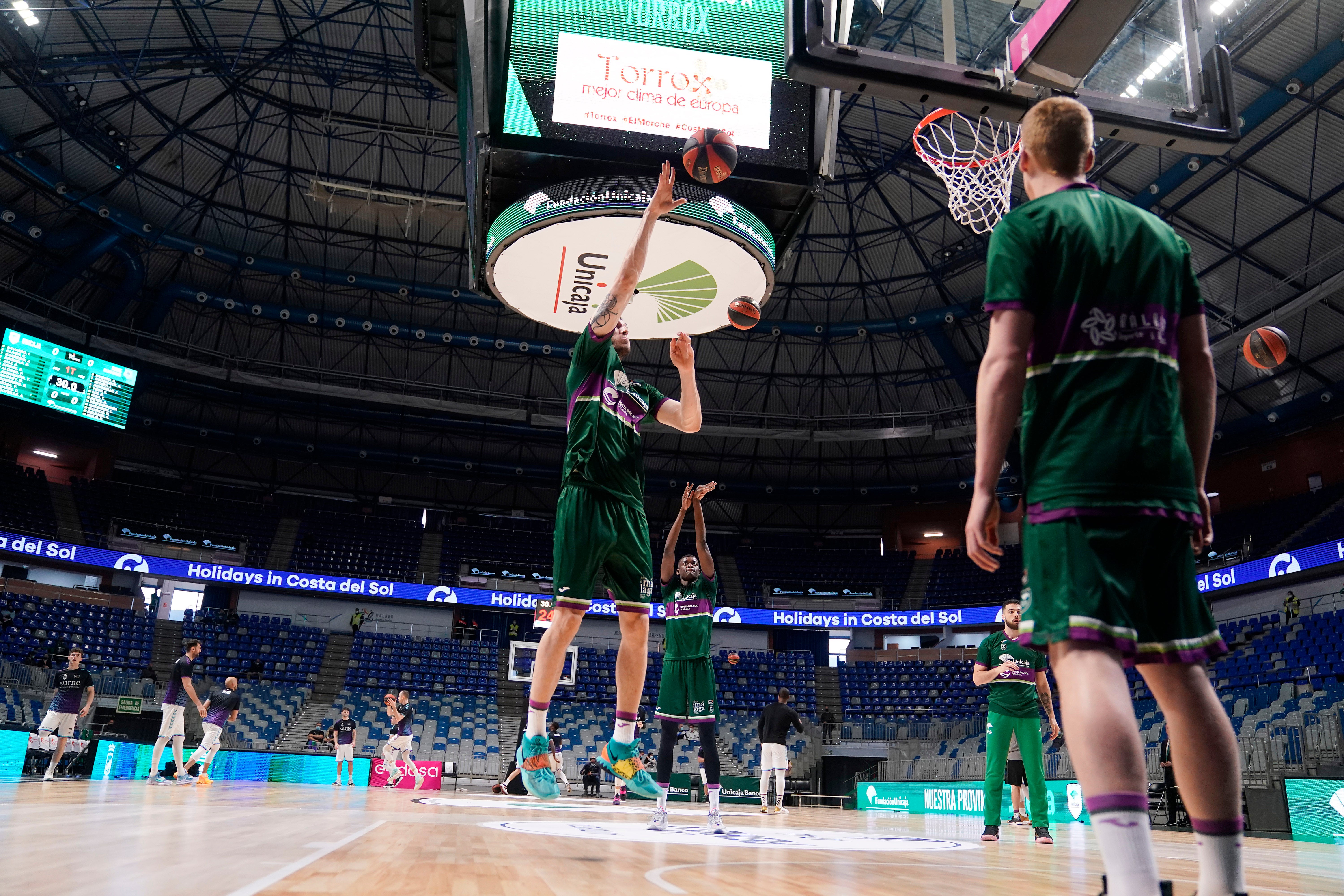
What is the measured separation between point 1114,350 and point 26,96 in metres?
25.0

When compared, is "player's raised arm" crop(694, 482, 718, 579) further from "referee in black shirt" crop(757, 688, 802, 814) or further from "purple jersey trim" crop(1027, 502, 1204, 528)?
"referee in black shirt" crop(757, 688, 802, 814)

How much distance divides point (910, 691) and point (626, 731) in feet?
83.4

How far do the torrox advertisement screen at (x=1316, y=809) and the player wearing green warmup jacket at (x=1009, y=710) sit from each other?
15.7 feet

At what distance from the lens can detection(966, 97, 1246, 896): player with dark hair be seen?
2.10 metres

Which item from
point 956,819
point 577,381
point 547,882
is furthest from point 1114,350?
point 956,819

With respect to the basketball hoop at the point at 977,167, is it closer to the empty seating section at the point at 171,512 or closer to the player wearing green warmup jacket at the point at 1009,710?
the player wearing green warmup jacket at the point at 1009,710

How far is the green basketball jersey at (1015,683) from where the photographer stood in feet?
25.5

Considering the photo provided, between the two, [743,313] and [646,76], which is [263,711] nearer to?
[743,313]

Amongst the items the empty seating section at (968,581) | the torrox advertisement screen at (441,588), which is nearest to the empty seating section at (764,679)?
the torrox advertisement screen at (441,588)

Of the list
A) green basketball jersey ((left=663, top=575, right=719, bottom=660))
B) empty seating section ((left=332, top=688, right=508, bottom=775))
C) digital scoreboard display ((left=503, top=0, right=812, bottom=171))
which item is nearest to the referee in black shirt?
green basketball jersey ((left=663, top=575, right=719, bottom=660))

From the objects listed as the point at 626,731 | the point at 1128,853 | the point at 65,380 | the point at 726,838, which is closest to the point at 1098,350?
the point at 1128,853

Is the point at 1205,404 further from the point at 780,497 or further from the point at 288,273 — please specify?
the point at 780,497

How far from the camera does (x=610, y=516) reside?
4871mm

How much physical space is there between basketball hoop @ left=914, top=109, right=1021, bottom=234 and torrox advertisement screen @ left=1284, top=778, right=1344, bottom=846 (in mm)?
7531
